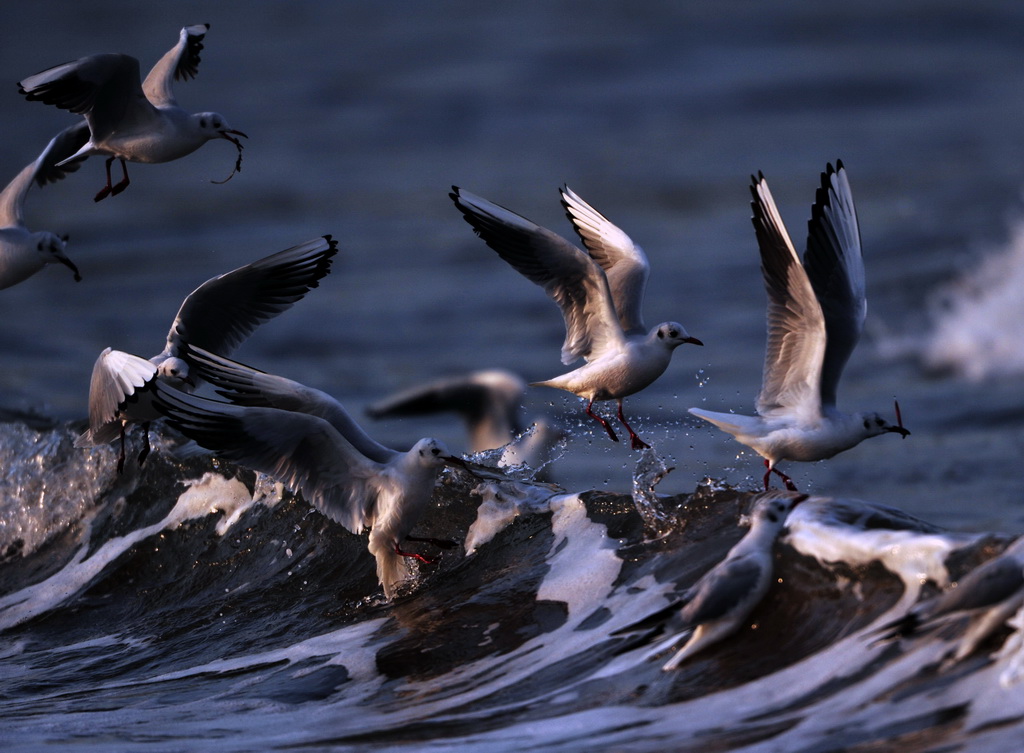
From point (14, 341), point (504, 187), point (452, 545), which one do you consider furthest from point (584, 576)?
point (504, 187)

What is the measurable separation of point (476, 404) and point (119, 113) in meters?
5.34

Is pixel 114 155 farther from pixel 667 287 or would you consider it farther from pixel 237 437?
pixel 667 287

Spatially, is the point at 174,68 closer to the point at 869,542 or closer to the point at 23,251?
the point at 23,251

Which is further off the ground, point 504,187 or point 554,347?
point 504,187

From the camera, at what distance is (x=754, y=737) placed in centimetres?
476

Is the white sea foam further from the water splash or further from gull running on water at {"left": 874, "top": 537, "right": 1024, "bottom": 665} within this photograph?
gull running on water at {"left": 874, "top": 537, "right": 1024, "bottom": 665}

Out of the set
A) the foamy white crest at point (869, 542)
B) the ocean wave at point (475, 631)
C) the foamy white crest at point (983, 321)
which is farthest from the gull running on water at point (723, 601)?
the foamy white crest at point (983, 321)

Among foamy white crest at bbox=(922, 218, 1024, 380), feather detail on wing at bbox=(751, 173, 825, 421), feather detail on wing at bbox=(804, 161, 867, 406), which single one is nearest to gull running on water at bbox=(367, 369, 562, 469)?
feather detail on wing at bbox=(751, 173, 825, 421)

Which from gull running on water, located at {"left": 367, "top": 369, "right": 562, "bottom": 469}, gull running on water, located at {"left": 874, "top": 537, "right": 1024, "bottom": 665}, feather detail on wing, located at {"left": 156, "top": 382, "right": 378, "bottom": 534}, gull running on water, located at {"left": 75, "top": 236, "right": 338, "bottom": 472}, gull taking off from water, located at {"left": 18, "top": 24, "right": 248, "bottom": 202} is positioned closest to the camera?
gull running on water, located at {"left": 874, "top": 537, "right": 1024, "bottom": 665}

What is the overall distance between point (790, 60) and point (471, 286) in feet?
49.5

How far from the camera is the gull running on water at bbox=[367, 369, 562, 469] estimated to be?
11250mm

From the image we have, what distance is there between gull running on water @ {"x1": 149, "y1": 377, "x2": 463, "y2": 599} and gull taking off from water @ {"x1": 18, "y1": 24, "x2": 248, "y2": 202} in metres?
1.02

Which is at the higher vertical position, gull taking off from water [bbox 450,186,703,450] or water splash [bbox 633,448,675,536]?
gull taking off from water [bbox 450,186,703,450]

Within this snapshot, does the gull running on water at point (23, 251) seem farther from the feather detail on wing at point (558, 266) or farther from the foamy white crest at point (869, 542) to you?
the foamy white crest at point (869, 542)
